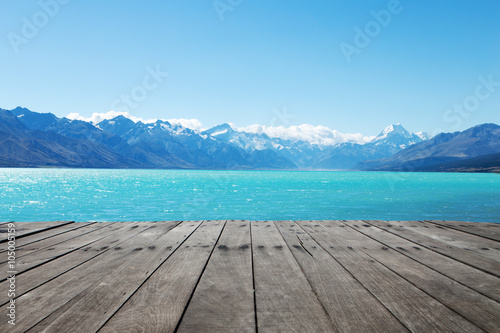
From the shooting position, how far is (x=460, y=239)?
4.23 m

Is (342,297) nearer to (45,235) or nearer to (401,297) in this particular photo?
(401,297)

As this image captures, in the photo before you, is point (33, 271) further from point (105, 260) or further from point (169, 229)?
point (169, 229)

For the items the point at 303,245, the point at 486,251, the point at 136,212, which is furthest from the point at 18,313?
the point at 136,212

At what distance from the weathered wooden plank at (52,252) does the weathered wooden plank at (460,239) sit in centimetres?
492

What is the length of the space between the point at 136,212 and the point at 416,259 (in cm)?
3352

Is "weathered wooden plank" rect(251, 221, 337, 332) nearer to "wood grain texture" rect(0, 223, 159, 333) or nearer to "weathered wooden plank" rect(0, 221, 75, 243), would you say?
"wood grain texture" rect(0, 223, 159, 333)

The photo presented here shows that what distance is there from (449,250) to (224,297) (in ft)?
9.91

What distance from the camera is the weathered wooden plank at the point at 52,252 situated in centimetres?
297

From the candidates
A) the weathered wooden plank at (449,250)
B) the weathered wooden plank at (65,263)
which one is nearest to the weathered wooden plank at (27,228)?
the weathered wooden plank at (65,263)

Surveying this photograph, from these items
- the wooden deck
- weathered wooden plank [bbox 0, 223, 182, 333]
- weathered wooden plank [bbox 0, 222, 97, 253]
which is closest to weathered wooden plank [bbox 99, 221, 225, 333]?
the wooden deck

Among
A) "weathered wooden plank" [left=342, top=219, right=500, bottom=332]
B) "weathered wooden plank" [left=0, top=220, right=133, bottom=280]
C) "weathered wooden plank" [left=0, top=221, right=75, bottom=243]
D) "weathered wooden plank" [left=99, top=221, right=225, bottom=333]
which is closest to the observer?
"weathered wooden plank" [left=99, top=221, right=225, bottom=333]

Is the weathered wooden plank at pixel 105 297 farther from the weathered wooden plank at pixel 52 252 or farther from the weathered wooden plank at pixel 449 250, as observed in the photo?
the weathered wooden plank at pixel 449 250

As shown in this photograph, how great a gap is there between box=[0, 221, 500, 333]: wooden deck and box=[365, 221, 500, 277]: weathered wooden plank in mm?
24

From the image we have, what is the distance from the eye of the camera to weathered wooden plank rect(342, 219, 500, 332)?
1.93m
